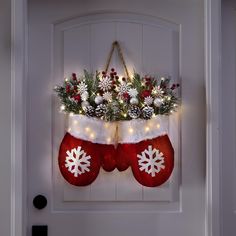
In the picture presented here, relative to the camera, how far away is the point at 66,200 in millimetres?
2107

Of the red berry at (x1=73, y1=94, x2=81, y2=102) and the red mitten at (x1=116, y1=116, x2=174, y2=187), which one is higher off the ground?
the red berry at (x1=73, y1=94, x2=81, y2=102)

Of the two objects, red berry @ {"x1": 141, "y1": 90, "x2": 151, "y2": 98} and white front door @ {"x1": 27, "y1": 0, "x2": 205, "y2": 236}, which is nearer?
red berry @ {"x1": 141, "y1": 90, "x2": 151, "y2": 98}

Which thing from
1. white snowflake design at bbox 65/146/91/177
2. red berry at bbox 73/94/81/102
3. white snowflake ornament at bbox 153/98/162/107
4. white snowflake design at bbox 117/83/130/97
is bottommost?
white snowflake design at bbox 65/146/91/177

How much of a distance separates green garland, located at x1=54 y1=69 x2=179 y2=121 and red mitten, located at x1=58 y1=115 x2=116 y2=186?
0.18 ft

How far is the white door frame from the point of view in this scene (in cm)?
201

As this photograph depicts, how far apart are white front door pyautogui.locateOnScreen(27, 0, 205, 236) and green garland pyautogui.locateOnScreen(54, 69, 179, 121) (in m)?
0.09

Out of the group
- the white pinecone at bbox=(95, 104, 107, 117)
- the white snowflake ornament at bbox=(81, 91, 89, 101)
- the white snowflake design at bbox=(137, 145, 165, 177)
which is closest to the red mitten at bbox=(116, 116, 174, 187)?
the white snowflake design at bbox=(137, 145, 165, 177)

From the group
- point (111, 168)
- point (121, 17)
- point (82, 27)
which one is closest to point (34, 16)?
point (82, 27)
